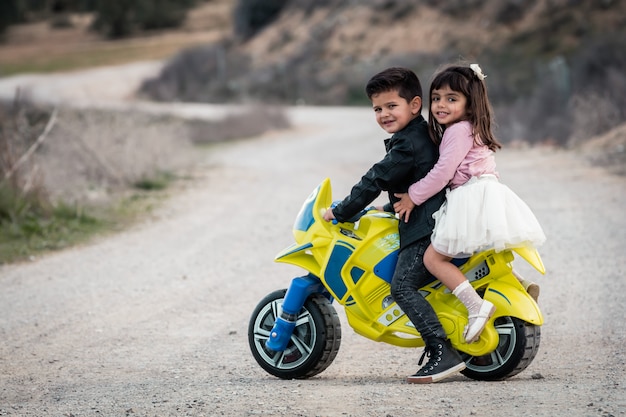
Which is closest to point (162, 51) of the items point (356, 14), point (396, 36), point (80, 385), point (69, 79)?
point (69, 79)

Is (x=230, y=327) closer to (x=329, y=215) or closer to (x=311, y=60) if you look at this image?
(x=329, y=215)

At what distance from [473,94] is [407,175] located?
603 mm

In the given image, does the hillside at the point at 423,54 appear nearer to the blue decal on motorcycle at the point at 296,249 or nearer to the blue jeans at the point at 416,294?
the blue decal on motorcycle at the point at 296,249

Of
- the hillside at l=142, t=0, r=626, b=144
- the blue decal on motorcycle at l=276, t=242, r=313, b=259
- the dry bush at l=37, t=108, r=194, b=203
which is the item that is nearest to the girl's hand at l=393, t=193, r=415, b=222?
the blue decal on motorcycle at l=276, t=242, r=313, b=259

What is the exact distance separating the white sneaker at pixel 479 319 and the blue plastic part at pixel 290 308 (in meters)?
1.02

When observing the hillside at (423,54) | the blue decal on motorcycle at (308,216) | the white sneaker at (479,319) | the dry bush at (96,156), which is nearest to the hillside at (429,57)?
the hillside at (423,54)

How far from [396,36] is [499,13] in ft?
18.2

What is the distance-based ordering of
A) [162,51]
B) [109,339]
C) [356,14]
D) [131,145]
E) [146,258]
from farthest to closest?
1. [162,51]
2. [356,14]
3. [131,145]
4. [146,258]
5. [109,339]

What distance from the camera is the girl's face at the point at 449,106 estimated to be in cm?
556

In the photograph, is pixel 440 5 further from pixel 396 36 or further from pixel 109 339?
pixel 109 339

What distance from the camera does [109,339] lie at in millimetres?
7766

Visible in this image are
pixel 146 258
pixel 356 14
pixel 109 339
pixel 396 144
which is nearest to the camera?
pixel 396 144

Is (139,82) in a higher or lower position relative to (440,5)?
lower

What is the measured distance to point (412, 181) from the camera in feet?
18.7
